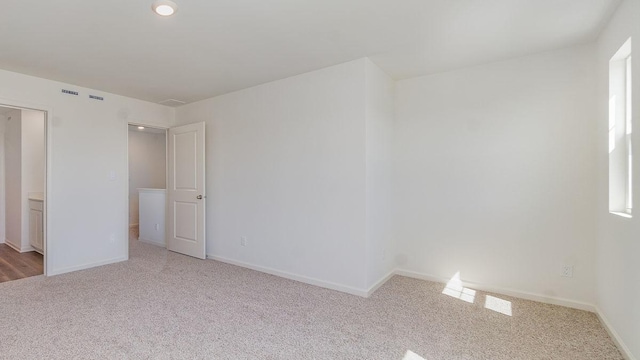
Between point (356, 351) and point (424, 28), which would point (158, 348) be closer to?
point (356, 351)

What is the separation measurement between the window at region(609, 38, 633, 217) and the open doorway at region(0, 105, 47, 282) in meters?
6.68

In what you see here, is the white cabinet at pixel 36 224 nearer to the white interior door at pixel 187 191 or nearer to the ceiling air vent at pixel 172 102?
the white interior door at pixel 187 191

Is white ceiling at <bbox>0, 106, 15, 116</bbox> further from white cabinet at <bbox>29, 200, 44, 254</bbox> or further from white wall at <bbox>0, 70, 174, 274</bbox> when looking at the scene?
white wall at <bbox>0, 70, 174, 274</bbox>

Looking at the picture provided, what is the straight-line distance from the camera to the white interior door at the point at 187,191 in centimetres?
440

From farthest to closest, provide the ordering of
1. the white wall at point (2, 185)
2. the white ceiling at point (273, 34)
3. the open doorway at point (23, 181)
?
the white wall at point (2, 185)
the open doorway at point (23, 181)
the white ceiling at point (273, 34)

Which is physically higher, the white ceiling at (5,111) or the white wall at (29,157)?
the white ceiling at (5,111)

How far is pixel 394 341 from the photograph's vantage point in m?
2.20

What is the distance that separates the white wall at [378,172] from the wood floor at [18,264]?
4.09 meters

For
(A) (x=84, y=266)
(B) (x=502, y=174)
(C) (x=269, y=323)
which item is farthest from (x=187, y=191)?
(B) (x=502, y=174)

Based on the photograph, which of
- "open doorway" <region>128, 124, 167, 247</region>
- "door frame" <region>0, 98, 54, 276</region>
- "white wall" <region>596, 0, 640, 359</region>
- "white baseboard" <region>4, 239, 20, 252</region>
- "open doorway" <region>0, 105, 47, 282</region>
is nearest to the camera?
"white wall" <region>596, 0, 640, 359</region>

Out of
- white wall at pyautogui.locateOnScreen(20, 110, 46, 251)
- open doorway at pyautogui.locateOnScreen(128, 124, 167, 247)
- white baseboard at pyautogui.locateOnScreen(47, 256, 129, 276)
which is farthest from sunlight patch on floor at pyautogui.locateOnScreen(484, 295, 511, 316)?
white wall at pyautogui.locateOnScreen(20, 110, 46, 251)

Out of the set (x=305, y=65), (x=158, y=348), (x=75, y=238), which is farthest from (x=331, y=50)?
(x=75, y=238)

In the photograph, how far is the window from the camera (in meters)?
2.28

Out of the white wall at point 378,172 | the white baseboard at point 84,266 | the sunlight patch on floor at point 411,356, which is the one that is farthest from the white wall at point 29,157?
the sunlight patch on floor at point 411,356
